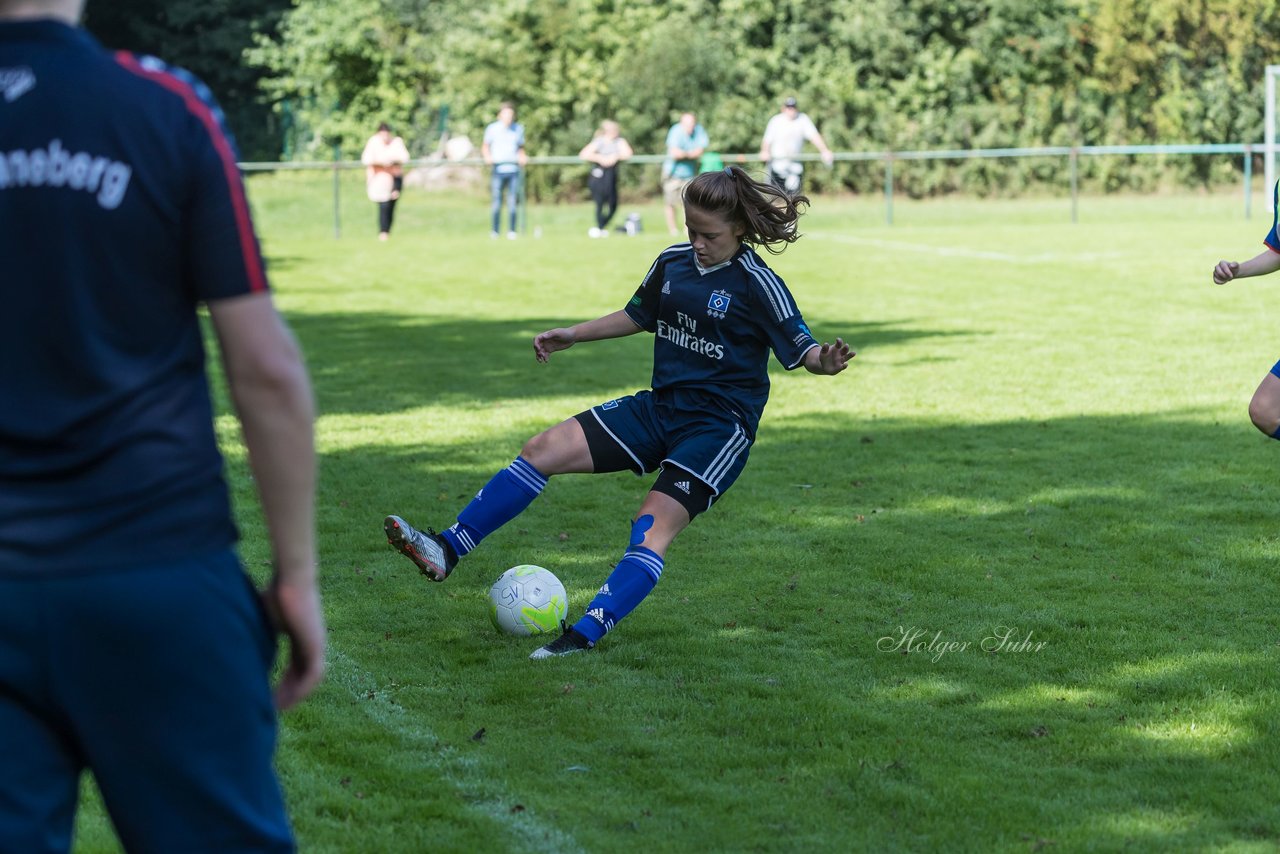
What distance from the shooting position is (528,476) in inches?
222

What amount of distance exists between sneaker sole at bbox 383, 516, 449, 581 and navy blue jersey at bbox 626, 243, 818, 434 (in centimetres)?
99

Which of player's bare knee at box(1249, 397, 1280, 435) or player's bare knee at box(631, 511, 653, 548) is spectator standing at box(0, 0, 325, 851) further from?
player's bare knee at box(1249, 397, 1280, 435)

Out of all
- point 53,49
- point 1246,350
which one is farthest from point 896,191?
point 53,49

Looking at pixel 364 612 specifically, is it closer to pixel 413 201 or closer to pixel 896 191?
pixel 413 201

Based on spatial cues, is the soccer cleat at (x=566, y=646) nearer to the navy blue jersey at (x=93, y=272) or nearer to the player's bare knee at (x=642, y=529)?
the player's bare knee at (x=642, y=529)

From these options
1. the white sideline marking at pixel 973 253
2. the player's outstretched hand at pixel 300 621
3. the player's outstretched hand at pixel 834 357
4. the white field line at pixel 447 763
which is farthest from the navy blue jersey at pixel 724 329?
the white sideline marking at pixel 973 253

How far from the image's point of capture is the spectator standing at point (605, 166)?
26578 millimetres

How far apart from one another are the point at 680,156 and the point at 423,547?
21.8 metres

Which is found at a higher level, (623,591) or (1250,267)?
(1250,267)

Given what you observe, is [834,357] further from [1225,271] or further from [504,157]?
[504,157]

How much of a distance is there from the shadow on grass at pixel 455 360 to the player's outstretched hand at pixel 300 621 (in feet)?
27.9

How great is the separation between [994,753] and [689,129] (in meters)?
23.7

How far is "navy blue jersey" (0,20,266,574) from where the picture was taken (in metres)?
A: 1.94

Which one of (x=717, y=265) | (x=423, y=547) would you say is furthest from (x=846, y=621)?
(x=423, y=547)
